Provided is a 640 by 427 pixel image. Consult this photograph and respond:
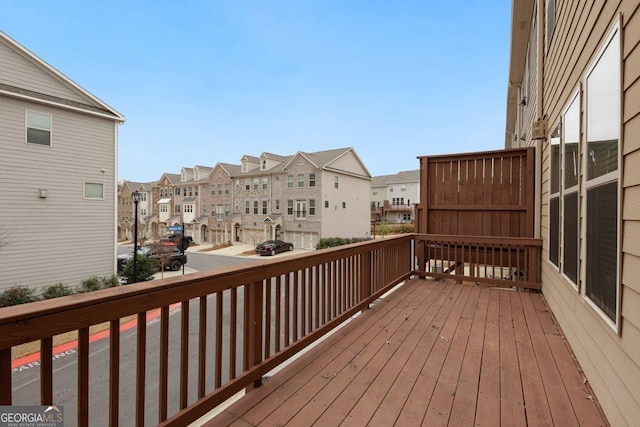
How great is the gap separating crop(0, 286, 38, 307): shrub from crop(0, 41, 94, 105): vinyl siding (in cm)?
595

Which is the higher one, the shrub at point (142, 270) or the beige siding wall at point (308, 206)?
the beige siding wall at point (308, 206)

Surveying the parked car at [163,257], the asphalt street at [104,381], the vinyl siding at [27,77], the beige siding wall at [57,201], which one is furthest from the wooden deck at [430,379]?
the parked car at [163,257]

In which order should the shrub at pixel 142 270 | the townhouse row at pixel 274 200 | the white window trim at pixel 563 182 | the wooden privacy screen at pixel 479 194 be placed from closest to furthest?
the white window trim at pixel 563 182 → the wooden privacy screen at pixel 479 194 → the shrub at pixel 142 270 → the townhouse row at pixel 274 200

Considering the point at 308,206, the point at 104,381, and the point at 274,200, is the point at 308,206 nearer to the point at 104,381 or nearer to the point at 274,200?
the point at 274,200

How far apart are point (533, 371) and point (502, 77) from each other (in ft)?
45.6

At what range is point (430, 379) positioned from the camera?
7.14 ft

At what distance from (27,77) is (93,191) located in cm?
376

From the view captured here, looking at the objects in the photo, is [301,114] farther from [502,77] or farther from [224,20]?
[502,77]

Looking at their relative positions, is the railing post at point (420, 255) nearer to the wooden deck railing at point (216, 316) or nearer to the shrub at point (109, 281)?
the wooden deck railing at point (216, 316)

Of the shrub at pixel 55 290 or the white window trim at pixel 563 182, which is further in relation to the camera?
the shrub at pixel 55 290

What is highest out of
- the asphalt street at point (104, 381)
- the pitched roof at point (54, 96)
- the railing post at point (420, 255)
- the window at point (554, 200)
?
the pitched roof at point (54, 96)

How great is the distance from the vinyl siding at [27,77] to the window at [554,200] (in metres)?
13.1

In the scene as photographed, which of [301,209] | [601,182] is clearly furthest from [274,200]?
[601,182]

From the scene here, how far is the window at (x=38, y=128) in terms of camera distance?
9.19 meters
